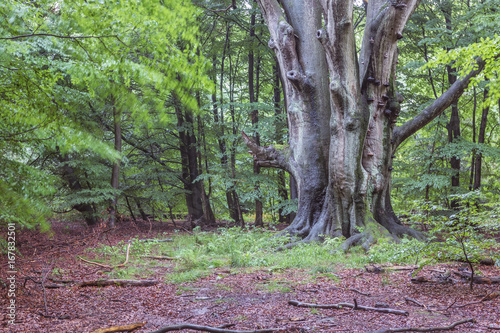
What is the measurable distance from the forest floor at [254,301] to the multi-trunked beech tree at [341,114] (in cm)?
250

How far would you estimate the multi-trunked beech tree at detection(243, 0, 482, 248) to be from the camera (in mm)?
7410

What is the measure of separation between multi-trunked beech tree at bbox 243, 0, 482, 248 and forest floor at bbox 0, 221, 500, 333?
8.22 feet

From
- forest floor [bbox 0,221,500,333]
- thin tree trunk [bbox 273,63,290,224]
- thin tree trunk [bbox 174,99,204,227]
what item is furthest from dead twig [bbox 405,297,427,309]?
thin tree trunk [bbox 174,99,204,227]

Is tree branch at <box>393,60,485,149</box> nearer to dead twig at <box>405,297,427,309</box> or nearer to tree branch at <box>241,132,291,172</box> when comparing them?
tree branch at <box>241,132,291,172</box>

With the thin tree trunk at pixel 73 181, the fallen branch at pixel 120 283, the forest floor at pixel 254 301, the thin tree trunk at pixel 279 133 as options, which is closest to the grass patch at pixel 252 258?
the forest floor at pixel 254 301

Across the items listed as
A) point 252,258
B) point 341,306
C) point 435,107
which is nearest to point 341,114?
point 435,107

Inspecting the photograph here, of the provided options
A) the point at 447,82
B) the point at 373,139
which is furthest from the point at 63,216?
the point at 447,82

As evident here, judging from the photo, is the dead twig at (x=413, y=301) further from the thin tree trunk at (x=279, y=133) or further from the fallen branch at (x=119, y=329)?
the thin tree trunk at (x=279, y=133)

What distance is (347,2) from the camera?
22.9 ft

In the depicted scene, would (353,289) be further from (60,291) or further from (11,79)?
(11,79)

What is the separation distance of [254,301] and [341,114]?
15.9 feet

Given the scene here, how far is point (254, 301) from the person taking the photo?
3.92 meters

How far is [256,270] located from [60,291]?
2785 millimetres

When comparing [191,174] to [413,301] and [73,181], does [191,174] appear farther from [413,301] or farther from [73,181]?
[413,301]
